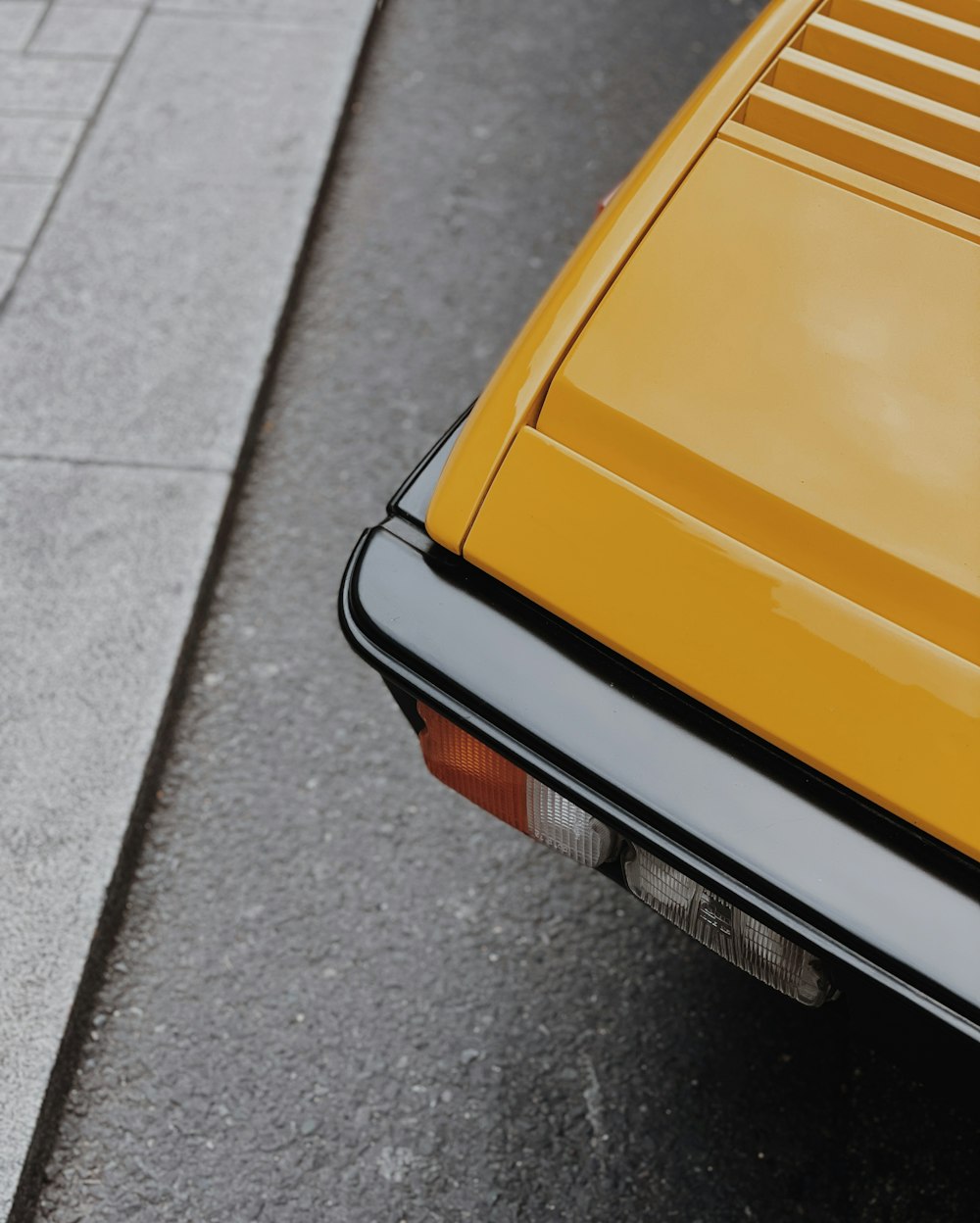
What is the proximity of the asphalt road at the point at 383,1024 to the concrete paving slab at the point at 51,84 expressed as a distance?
180cm

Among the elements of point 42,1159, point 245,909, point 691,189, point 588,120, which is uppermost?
point 691,189

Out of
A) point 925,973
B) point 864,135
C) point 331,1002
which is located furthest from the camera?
point 331,1002

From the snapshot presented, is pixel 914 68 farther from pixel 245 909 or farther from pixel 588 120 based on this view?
→ pixel 588 120

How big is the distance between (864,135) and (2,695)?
205 cm

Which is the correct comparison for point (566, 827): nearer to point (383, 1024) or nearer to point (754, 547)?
point (754, 547)

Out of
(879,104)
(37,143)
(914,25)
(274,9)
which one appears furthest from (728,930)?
(274,9)

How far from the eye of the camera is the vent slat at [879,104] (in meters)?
1.50

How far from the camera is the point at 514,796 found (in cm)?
151

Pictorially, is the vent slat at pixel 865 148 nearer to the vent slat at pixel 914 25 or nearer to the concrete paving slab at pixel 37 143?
the vent slat at pixel 914 25

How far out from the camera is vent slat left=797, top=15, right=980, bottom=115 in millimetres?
1536

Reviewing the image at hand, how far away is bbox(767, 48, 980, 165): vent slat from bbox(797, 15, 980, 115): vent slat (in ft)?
0.06

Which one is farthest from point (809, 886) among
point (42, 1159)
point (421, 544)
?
point (42, 1159)

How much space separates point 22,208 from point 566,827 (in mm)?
2983

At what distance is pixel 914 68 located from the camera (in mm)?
1561
